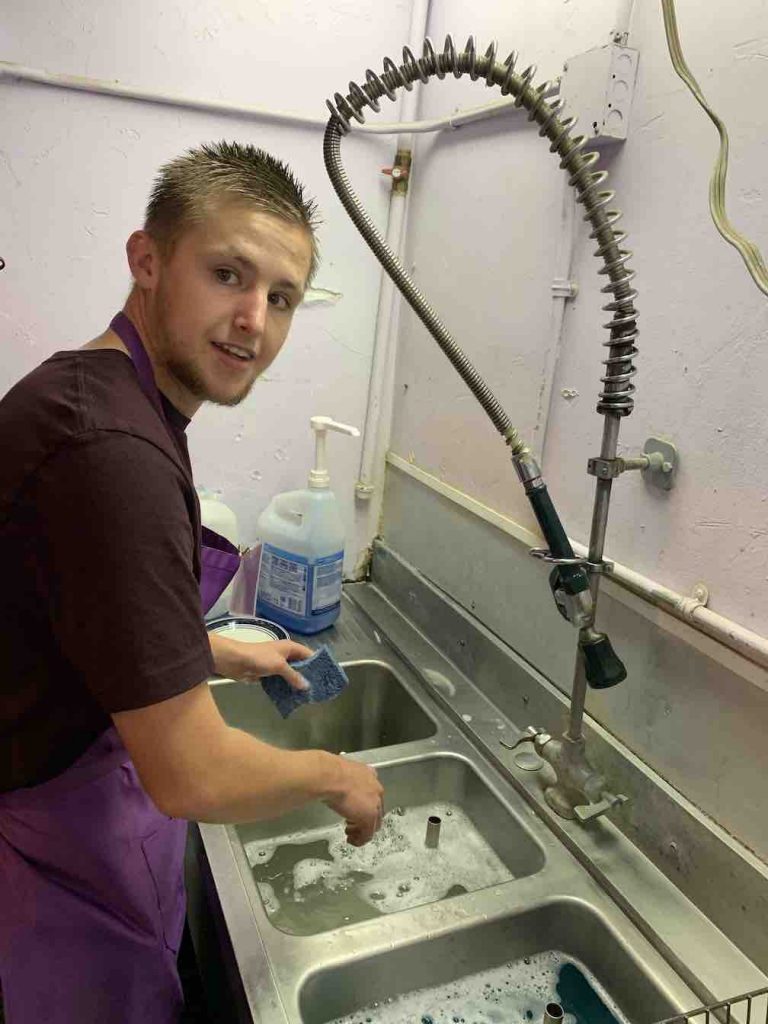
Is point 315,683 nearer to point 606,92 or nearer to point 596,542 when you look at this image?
point 596,542

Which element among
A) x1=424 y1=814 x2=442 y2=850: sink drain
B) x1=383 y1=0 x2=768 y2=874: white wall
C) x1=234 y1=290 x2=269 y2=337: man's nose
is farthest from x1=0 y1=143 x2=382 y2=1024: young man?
x1=383 y1=0 x2=768 y2=874: white wall

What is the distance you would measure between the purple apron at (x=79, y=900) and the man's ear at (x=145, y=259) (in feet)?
0.15

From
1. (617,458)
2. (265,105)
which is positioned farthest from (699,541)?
(265,105)

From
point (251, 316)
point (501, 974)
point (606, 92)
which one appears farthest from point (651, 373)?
point (501, 974)

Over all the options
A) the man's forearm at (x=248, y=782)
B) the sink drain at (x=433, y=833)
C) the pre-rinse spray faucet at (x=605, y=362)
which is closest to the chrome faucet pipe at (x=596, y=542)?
the pre-rinse spray faucet at (x=605, y=362)

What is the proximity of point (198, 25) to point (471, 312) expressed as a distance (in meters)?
0.71

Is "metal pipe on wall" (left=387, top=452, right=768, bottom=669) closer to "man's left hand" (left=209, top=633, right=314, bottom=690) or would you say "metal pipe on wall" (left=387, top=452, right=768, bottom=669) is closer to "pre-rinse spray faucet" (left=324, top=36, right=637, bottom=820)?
"pre-rinse spray faucet" (left=324, top=36, right=637, bottom=820)

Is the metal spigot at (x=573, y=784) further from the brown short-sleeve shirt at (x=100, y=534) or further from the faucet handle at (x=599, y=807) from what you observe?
the brown short-sleeve shirt at (x=100, y=534)

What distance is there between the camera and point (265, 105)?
139cm

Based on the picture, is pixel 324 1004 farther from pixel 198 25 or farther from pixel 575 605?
pixel 198 25

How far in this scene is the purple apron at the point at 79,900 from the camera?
0.76 meters

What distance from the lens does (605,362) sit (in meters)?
0.84

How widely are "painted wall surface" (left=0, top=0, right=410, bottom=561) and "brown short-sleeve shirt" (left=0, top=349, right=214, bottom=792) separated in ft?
2.60

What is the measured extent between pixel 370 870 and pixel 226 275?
81 cm
